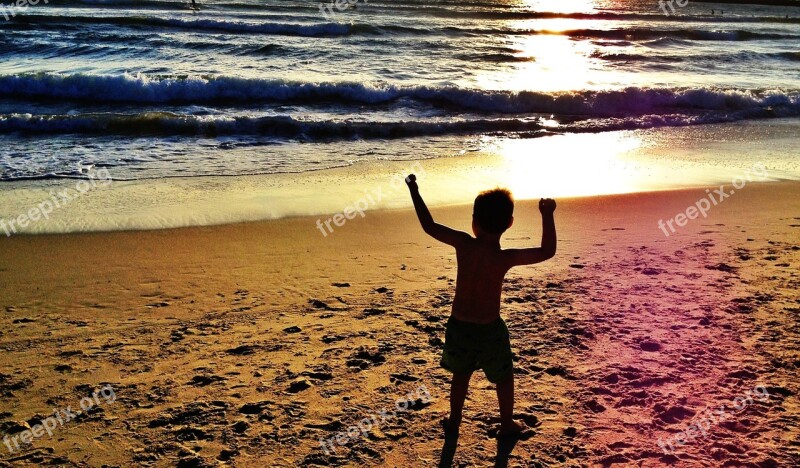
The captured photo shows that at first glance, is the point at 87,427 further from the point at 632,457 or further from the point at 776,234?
the point at 776,234

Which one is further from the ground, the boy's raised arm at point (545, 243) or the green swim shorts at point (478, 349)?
the boy's raised arm at point (545, 243)

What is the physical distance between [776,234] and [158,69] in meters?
14.3

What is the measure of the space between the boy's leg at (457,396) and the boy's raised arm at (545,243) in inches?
24.8

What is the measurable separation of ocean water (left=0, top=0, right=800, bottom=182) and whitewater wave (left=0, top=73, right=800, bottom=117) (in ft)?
0.13

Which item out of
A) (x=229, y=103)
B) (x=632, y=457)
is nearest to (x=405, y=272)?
(x=632, y=457)

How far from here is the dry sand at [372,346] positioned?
10.6 ft

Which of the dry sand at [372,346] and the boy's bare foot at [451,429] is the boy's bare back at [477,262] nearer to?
the boy's bare foot at [451,429]

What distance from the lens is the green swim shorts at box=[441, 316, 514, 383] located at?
3.12m
